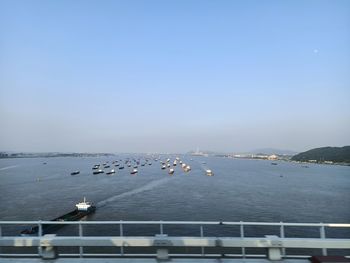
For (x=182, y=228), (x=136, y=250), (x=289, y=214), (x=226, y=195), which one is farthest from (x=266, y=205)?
(x=136, y=250)

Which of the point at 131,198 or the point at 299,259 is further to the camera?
the point at 131,198

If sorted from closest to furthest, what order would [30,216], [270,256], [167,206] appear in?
1. [270,256]
2. [30,216]
3. [167,206]

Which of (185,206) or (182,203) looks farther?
(182,203)

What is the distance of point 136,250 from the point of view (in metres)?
25.2

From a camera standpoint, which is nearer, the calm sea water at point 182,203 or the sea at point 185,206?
the sea at point 185,206

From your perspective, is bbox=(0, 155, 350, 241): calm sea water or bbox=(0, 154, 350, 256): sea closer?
bbox=(0, 154, 350, 256): sea

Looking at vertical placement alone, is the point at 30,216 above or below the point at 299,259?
below

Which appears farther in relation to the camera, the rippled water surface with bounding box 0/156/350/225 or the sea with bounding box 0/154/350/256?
the rippled water surface with bounding box 0/156/350/225

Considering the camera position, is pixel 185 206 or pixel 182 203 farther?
pixel 182 203

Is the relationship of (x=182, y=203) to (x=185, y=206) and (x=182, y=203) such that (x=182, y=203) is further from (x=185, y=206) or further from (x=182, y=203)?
(x=185, y=206)

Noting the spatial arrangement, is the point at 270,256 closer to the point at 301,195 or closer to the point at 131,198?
the point at 131,198

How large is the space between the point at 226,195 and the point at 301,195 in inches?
601

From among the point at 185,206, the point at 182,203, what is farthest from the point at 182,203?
the point at 185,206

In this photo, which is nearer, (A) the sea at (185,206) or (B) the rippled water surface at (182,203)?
(A) the sea at (185,206)
